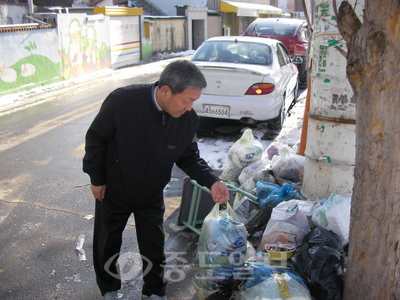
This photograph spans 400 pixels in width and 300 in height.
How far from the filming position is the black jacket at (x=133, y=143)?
254cm

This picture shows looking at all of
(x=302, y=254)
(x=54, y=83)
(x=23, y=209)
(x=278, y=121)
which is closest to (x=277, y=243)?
(x=302, y=254)

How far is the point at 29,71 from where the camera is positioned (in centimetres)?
1222

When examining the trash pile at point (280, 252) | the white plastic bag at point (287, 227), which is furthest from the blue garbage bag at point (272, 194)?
the white plastic bag at point (287, 227)

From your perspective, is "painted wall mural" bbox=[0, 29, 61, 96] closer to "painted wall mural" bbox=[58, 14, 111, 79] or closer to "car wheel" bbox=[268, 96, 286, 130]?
"painted wall mural" bbox=[58, 14, 111, 79]

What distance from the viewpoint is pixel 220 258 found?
9.27 ft

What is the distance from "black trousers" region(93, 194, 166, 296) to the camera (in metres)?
2.76

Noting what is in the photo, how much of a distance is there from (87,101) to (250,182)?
7262 mm

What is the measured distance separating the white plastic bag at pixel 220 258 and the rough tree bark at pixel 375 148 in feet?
2.40

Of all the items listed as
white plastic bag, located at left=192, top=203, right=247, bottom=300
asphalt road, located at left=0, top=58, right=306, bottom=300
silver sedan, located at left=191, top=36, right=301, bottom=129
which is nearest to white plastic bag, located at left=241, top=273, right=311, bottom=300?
white plastic bag, located at left=192, top=203, right=247, bottom=300

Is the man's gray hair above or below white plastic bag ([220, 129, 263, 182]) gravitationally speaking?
above

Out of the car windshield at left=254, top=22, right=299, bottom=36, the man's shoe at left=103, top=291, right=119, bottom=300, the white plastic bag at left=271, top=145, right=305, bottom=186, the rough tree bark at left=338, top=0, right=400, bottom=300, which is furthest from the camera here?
the car windshield at left=254, top=22, right=299, bottom=36

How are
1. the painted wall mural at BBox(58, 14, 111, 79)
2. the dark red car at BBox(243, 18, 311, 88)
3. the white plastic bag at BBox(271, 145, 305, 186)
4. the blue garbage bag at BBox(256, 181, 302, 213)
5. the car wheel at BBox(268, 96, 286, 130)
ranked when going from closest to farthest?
1. the blue garbage bag at BBox(256, 181, 302, 213)
2. the white plastic bag at BBox(271, 145, 305, 186)
3. the car wheel at BBox(268, 96, 286, 130)
4. the dark red car at BBox(243, 18, 311, 88)
5. the painted wall mural at BBox(58, 14, 111, 79)

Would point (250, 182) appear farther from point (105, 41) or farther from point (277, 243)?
point (105, 41)

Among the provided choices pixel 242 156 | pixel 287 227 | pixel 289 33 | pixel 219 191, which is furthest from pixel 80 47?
pixel 219 191
